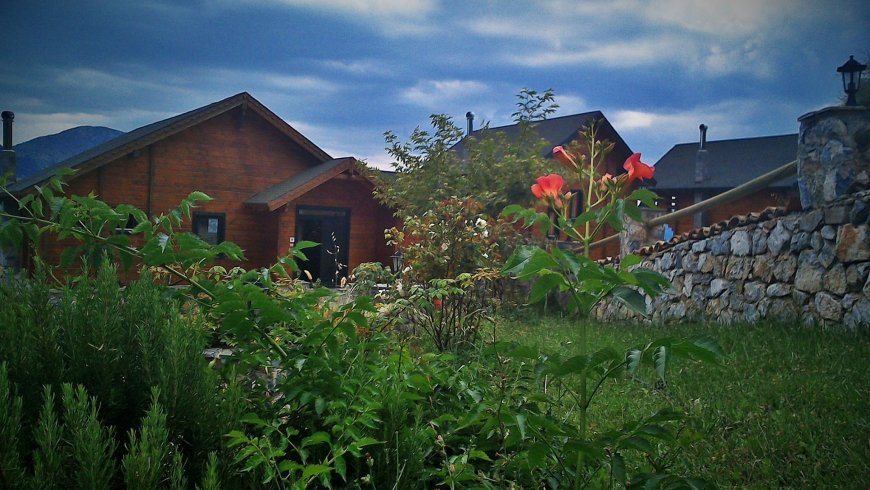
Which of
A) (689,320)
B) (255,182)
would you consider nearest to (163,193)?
(255,182)

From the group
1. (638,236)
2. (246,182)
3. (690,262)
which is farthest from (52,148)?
(690,262)

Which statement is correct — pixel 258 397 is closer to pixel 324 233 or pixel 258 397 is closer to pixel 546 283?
pixel 546 283

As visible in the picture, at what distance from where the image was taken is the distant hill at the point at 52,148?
14805 millimetres

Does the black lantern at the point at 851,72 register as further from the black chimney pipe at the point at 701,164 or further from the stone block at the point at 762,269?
the black chimney pipe at the point at 701,164

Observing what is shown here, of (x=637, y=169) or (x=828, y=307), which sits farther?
(x=828, y=307)

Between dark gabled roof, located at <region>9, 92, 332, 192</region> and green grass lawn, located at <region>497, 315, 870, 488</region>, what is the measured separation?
9753 mm

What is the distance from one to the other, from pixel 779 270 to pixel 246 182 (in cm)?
1133

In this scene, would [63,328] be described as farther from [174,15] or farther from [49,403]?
[174,15]

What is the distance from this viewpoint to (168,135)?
41.1 ft

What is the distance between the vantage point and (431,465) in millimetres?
2027

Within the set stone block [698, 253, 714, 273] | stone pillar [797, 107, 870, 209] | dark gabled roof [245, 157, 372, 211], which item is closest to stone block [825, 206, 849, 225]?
stone pillar [797, 107, 870, 209]

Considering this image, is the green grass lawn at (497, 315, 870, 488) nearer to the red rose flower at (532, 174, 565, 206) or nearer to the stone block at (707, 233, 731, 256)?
the red rose flower at (532, 174, 565, 206)

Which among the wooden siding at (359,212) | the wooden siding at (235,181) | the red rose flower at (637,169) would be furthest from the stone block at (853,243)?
the wooden siding at (359,212)

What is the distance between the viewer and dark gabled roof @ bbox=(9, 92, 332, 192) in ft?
37.9
